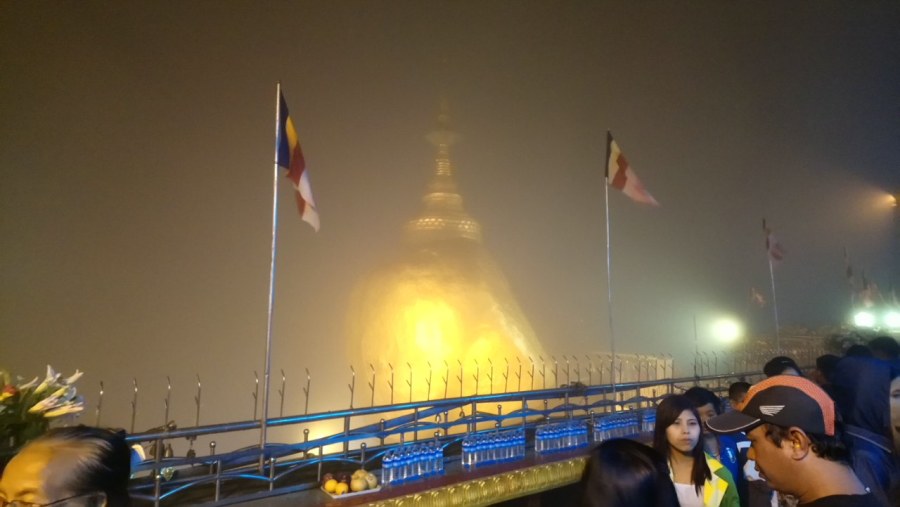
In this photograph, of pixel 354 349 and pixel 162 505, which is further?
pixel 354 349

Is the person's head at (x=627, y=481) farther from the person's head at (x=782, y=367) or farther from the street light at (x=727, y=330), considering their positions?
the street light at (x=727, y=330)

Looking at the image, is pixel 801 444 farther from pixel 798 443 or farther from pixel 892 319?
pixel 892 319

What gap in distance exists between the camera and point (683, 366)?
1341 cm

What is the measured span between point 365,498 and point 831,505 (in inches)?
83.0

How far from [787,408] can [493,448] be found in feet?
7.74

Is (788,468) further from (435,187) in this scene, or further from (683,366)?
(683,366)

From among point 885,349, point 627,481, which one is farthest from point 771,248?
point 627,481

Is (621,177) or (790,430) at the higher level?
(621,177)

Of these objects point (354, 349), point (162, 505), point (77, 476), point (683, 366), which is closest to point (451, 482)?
point (162, 505)

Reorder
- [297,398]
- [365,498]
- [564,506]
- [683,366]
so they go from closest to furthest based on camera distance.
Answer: [365,498], [564,506], [297,398], [683,366]

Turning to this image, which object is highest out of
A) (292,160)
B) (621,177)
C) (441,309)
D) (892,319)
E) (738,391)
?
(621,177)

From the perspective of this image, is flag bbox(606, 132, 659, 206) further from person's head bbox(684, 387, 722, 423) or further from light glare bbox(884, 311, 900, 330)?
light glare bbox(884, 311, 900, 330)

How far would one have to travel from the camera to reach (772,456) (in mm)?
1407

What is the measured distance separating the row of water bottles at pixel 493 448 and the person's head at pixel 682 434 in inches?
53.7
